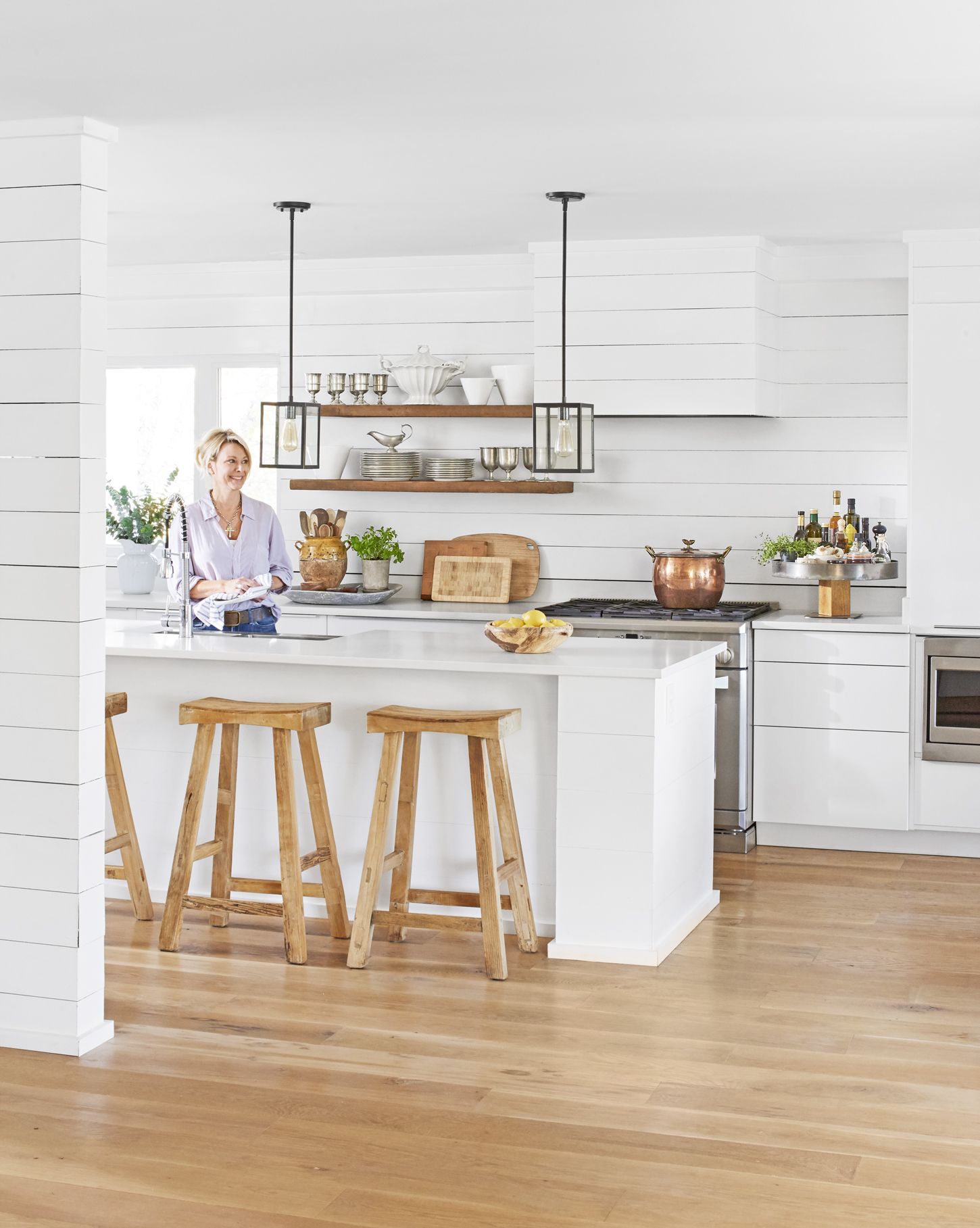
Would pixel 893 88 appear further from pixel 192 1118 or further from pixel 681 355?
pixel 192 1118

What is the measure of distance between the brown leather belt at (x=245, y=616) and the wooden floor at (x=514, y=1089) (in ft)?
3.54

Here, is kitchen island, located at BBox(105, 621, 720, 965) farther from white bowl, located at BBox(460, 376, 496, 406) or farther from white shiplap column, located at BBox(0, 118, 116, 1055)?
white bowl, located at BBox(460, 376, 496, 406)

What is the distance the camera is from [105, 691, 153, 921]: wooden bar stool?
4.70 metres

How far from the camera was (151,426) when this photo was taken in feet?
23.4

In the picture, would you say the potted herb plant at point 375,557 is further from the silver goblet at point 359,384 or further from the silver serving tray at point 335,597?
the silver goblet at point 359,384

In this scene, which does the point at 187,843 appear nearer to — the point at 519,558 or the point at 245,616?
the point at 245,616

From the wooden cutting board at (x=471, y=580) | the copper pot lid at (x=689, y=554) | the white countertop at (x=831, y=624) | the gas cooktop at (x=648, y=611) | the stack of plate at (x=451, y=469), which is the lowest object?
the white countertop at (x=831, y=624)

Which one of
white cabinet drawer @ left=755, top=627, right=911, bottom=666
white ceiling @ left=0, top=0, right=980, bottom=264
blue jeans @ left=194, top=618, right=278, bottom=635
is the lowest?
white cabinet drawer @ left=755, top=627, right=911, bottom=666

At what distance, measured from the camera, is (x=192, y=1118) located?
10.2ft

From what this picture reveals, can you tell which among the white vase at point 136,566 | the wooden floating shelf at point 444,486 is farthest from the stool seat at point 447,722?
the white vase at point 136,566

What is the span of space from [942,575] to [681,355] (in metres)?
1.33

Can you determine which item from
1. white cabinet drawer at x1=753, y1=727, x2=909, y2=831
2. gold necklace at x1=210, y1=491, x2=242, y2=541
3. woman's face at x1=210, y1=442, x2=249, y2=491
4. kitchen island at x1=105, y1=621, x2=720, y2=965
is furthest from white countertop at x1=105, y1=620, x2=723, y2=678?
white cabinet drawer at x1=753, y1=727, x2=909, y2=831

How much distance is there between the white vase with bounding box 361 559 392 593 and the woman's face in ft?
4.30

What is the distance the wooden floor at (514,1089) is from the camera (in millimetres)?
2750
